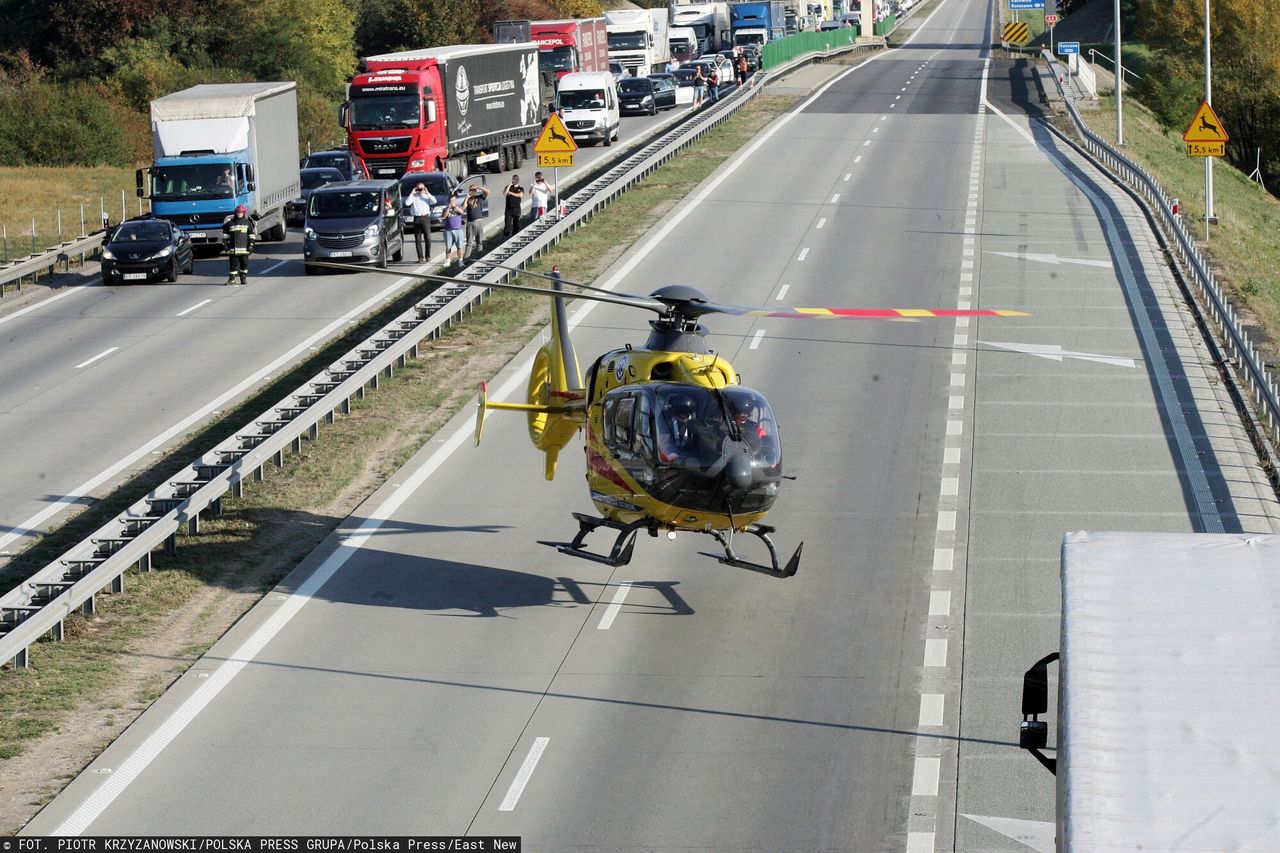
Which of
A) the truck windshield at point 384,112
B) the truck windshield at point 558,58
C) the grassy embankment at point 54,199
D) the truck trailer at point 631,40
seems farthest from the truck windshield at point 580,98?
the truck trailer at point 631,40

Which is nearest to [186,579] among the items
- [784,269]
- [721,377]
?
[721,377]

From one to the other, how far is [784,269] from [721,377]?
17.5m

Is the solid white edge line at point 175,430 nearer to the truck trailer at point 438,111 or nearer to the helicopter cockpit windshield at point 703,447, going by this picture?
the helicopter cockpit windshield at point 703,447

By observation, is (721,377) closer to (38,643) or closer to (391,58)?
(38,643)

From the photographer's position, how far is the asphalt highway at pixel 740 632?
38.9 ft

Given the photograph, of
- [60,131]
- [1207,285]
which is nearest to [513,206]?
[1207,285]

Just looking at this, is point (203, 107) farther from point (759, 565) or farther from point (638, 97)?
point (638, 97)

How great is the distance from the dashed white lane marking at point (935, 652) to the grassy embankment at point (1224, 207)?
15.1 m

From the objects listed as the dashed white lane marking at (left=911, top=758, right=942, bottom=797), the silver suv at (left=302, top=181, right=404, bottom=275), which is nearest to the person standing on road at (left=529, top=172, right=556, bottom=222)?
the silver suv at (left=302, top=181, right=404, bottom=275)

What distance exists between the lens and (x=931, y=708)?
1342cm

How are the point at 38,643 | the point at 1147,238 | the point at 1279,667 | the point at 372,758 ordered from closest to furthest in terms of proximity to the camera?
1. the point at 1279,667
2. the point at 372,758
3. the point at 38,643
4. the point at 1147,238

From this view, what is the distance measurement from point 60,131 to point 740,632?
50.5m

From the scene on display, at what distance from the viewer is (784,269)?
108 feet

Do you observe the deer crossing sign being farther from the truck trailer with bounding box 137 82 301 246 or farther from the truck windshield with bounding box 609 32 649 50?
the truck windshield with bounding box 609 32 649 50
